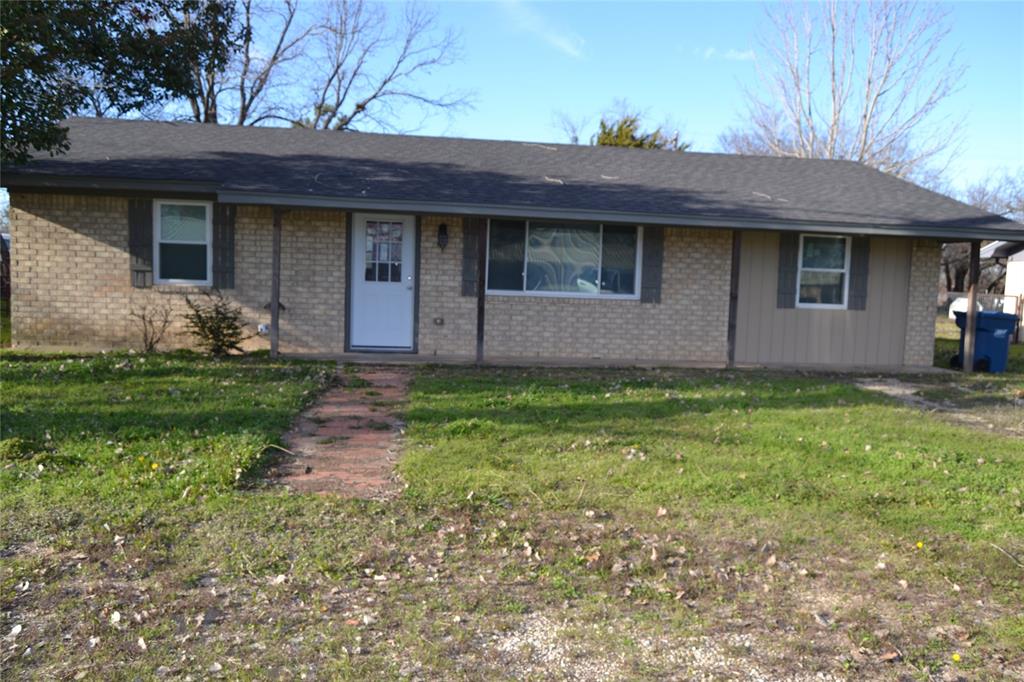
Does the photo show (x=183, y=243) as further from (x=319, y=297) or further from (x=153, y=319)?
(x=319, y=297)

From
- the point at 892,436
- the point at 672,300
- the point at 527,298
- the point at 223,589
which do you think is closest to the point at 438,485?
the point at 223,589

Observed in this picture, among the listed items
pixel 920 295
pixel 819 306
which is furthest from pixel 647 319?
pixel 920 295

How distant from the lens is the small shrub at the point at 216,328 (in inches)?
497

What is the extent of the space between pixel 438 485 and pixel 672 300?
28.6ft

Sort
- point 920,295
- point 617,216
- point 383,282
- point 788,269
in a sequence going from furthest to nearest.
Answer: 1. point 920,295
2. point 788,269
3. point 383,282
4. point 617,216

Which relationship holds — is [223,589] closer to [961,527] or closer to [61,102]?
[961,527]

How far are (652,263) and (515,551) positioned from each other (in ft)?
31.2

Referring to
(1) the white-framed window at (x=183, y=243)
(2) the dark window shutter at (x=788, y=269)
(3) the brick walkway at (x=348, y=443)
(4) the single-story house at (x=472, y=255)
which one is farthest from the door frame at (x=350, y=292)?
(2) the dark window shutter at (x=788, y=269)

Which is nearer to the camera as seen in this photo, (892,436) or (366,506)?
(366,506)

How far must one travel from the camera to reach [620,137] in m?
27.6

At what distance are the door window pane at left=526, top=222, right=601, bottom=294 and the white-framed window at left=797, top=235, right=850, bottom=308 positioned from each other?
339 cm

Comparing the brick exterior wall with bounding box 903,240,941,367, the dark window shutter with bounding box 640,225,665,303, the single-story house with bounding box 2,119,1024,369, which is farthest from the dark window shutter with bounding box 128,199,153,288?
the brick exterior wall with bounding box 903,240,941,367

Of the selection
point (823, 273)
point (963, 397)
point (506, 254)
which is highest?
point (506, 254)

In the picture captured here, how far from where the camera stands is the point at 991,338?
1443cm
